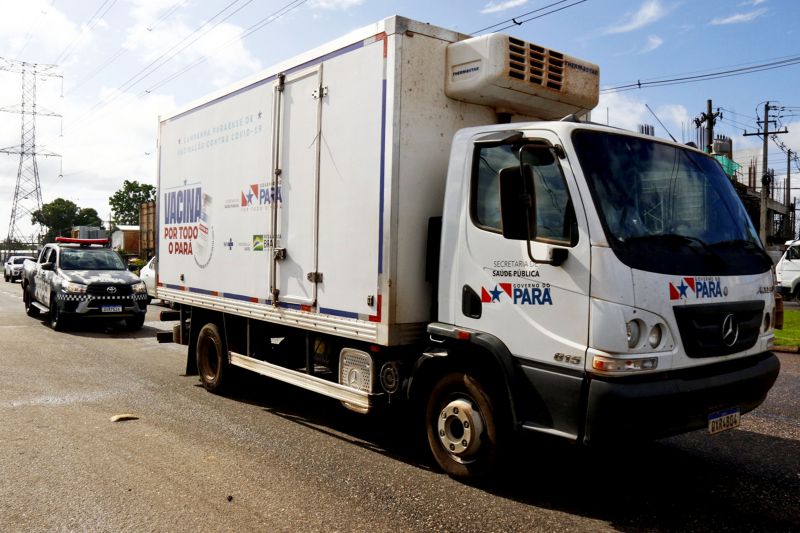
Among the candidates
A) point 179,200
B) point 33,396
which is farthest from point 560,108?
point 33,396

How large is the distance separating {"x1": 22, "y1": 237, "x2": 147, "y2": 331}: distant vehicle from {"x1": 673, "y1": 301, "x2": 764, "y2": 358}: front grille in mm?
12264

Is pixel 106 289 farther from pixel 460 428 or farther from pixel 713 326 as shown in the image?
pixel 713 326

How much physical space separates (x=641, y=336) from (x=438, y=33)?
2.87m

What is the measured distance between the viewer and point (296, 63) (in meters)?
6.27

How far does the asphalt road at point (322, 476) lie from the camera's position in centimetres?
→ 404

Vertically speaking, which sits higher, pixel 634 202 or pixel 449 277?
pixel 634 202

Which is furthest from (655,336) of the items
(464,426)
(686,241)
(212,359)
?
(212,359)

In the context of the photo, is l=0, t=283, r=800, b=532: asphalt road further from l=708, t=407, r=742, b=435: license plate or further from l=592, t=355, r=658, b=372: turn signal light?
l=592, t=355, r=658, b=372: turn signal light

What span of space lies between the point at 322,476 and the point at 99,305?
10474mm

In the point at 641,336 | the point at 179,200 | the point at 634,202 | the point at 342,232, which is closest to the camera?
the point at 641,336

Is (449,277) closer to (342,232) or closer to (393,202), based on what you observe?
(393,202)

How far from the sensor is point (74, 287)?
1351cm

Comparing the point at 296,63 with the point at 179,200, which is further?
the point at 179,200

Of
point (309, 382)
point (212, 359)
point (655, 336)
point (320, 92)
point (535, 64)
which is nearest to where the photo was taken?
point (655, 336)
